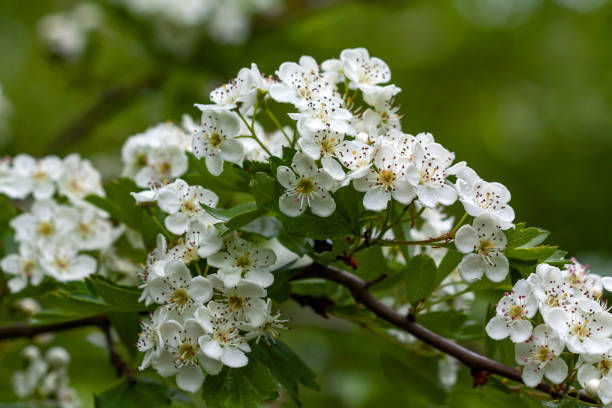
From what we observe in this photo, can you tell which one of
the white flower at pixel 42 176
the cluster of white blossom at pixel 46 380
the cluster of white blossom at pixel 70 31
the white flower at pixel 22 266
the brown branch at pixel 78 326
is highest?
the white flower at pixel 42 176

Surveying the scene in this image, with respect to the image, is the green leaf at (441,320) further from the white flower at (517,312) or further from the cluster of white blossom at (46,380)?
the cluster of white blossom at (46,380)

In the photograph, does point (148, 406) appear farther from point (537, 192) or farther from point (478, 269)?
point (537, 192)

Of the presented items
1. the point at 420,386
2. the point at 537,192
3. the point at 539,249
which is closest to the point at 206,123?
the point at 539,249

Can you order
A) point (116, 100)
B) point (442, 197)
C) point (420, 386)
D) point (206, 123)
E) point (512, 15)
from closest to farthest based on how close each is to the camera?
point (442, 197)
point (206, 123)
point (420, 386)
point (116, 100)
point (512, 15)

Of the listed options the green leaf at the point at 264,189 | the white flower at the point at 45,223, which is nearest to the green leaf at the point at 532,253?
the green leaf at the point at 264,189

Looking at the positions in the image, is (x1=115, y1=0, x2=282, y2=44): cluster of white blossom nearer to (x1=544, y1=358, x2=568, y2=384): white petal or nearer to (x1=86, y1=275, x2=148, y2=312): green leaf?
(x1=86, y1=275, x2=148, y2=312): green leaf
